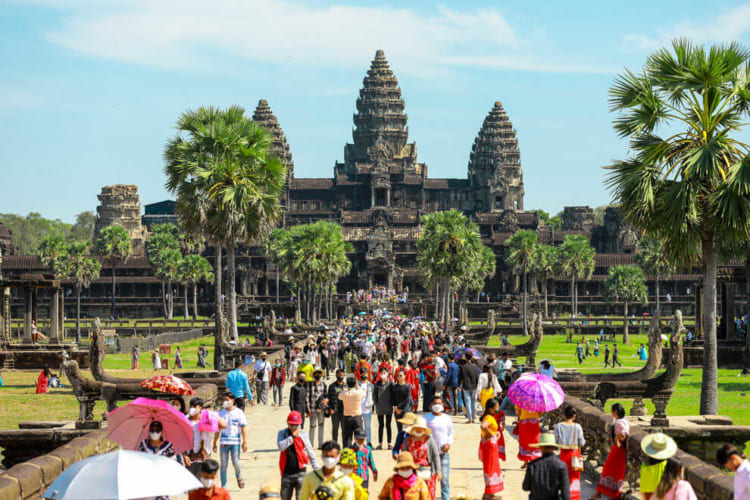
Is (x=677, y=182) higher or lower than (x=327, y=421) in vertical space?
higher

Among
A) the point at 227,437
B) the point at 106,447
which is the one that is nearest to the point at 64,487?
the point at 227,437

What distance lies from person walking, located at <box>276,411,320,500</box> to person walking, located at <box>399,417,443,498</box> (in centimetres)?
130

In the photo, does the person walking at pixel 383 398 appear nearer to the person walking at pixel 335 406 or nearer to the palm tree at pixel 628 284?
the person walking at pixel 335 406

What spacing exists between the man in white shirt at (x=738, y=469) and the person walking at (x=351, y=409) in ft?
24.6

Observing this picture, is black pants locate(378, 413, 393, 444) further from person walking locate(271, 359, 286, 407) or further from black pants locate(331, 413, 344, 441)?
person walking locate(271, 359, 286, 407)

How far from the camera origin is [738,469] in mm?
9344

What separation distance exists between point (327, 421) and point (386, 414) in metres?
5.88

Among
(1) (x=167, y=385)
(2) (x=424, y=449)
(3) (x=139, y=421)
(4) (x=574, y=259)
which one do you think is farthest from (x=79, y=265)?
(2) (x=424, y=449)

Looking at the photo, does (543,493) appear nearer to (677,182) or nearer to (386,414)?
(386,414)

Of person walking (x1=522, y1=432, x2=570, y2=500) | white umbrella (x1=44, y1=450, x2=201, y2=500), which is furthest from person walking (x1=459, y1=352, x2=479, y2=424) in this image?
white umbrella (x1=44, y1=450, x2=201, y2=500)

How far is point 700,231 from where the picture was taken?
2027 cm

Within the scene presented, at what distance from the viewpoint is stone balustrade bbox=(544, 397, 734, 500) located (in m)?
11.5

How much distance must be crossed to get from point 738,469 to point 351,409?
789 centimetres

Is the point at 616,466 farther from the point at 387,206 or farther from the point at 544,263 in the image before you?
the point at 387,206
